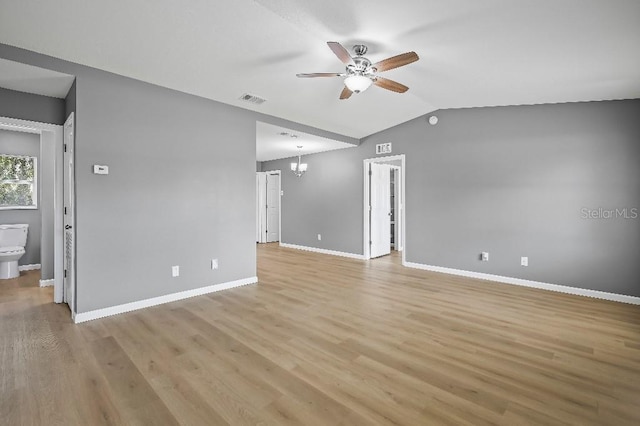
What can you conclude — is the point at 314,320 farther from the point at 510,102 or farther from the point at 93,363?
the point at 510,102

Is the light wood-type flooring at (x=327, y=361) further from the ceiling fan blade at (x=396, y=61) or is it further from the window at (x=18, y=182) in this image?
the ceiling fan blade at (x=396, y=61)

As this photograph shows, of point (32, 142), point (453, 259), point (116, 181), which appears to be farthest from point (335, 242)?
point (32, 142)

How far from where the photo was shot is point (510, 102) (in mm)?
4500

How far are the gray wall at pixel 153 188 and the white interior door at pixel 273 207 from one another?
4.59 metres

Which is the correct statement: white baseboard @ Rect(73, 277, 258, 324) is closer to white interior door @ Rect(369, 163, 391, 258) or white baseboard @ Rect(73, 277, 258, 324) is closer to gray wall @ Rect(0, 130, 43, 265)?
white interior door @ Rect(369, 163, 391, 258)

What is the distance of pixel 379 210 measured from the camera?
703cm

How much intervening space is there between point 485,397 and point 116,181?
3.95m

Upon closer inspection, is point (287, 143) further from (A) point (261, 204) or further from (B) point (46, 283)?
(B) point (46, 283)

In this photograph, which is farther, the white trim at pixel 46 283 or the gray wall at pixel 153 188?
the white trim at pixel 46 283

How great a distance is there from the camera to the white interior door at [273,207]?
367 inches

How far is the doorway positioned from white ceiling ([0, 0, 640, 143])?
17.1 ft

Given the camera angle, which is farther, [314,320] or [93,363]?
[314,320]

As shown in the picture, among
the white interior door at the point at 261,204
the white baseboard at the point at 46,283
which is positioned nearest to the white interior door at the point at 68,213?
the white baseboard at the point at 46,283

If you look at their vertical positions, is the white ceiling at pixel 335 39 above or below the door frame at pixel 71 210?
above
